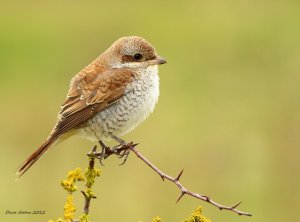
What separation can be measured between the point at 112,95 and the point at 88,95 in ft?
0.50

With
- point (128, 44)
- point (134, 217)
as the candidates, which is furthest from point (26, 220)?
point (128, 44)

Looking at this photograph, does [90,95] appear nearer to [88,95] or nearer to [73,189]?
[88,95]

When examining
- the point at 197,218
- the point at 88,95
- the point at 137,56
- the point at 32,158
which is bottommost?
the point at 32,158

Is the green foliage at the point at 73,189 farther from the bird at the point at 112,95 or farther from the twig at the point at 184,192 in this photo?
the bird at the point at 112,95

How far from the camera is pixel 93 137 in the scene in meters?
6.16

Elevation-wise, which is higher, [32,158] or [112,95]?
[112,95]

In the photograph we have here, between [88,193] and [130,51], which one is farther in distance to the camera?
[130,51]

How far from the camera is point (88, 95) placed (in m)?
6.26

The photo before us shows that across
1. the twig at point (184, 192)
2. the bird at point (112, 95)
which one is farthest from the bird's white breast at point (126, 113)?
the twig at point (184, 192)

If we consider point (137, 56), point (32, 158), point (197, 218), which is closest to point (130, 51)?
point (137, 56)

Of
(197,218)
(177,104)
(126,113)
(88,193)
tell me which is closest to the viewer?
(197,218)

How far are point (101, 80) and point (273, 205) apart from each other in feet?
9.79

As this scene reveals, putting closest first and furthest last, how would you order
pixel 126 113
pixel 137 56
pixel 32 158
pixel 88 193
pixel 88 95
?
pixel 88 193 → pixel 32 158 → pixel 126 113 → pixel 88 95 → pixel 137 56

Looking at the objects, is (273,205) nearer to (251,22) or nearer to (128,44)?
(128,44)
